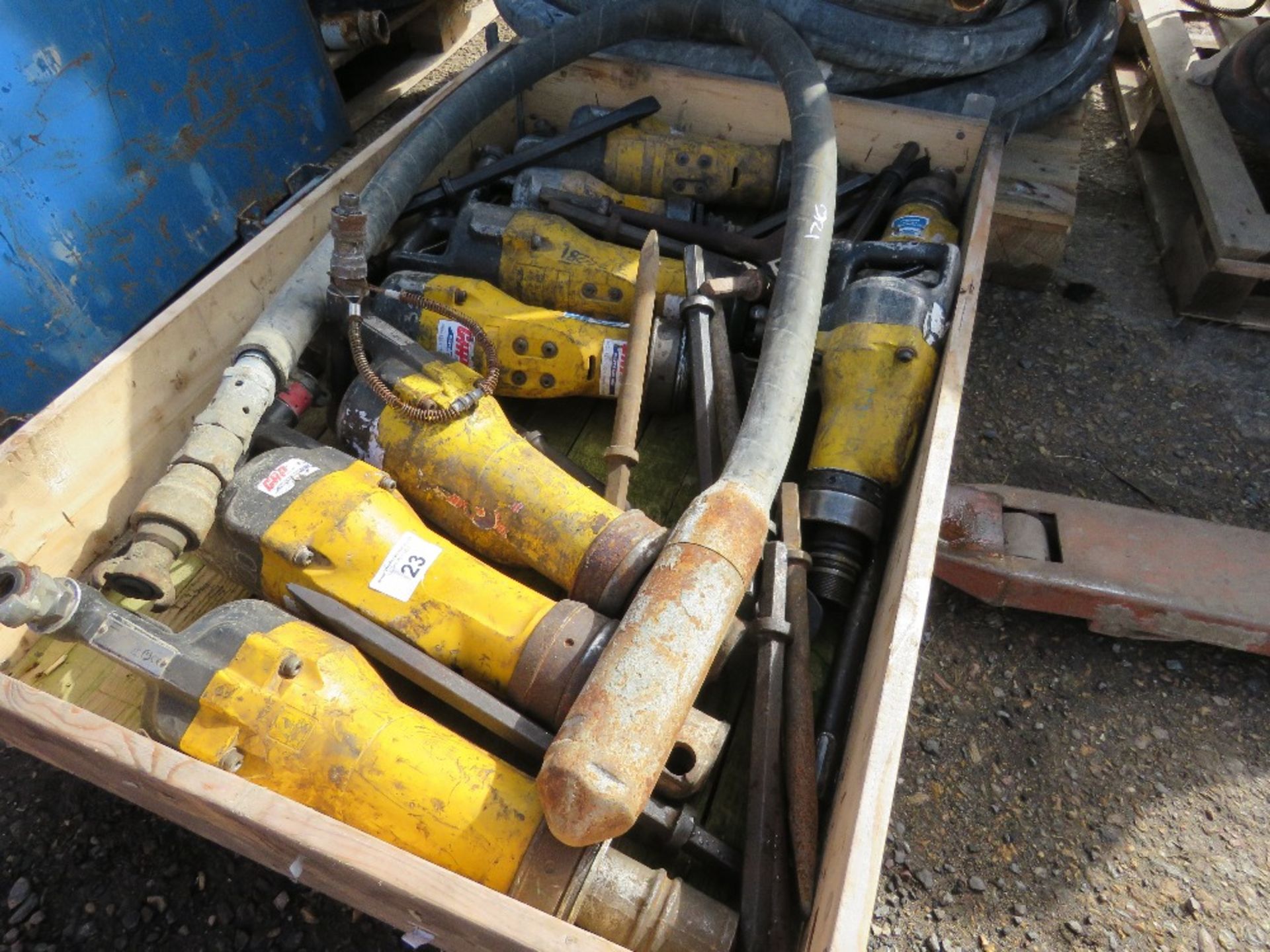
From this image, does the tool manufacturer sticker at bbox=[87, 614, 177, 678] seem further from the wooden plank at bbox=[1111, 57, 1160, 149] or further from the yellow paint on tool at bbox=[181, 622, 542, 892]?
the wooden plank at bbox=[1111, 57, 1160, 149]

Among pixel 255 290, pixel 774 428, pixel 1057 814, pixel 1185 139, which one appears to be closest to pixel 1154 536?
pixel 1057 814

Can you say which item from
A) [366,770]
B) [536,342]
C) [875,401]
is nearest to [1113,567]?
[875,401]

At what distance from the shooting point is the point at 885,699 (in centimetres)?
98

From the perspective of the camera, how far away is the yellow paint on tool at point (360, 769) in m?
0.94

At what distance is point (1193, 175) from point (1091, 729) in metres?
1.72

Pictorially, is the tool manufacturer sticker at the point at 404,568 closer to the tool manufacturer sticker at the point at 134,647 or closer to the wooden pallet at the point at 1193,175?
the tool manufacturer sticker at the point at 134,647

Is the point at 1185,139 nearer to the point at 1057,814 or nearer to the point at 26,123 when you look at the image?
the point at 1057,814

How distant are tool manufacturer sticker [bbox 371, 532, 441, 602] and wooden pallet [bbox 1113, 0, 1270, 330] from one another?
224cm

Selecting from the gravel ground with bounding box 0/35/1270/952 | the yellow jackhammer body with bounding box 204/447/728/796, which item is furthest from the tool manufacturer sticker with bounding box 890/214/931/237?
the yellow jackhammer body with bounding box 204/447/728/796

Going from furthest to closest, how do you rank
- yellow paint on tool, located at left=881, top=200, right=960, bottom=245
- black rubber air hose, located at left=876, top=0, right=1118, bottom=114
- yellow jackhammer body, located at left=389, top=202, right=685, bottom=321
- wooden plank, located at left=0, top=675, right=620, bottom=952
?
black rubber air hose, located at left=876, top=0, right=1118, bottom=114 < yellow paint on tool, located at left=881, top=200, right=960, bottom=245 < yellow jackhammer body, located at left=389, top=202, right=685, bottom=321 < wooden plank, located at left=0, top=675, right=620, bottom=952

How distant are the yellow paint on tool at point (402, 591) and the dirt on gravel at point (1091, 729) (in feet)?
2.74

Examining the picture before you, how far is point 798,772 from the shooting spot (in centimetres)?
107

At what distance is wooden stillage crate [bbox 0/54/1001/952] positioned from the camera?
82 cm

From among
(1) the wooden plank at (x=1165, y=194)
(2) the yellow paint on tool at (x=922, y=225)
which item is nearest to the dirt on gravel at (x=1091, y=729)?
(1) the wooden plank at (x=1165, y=194)
